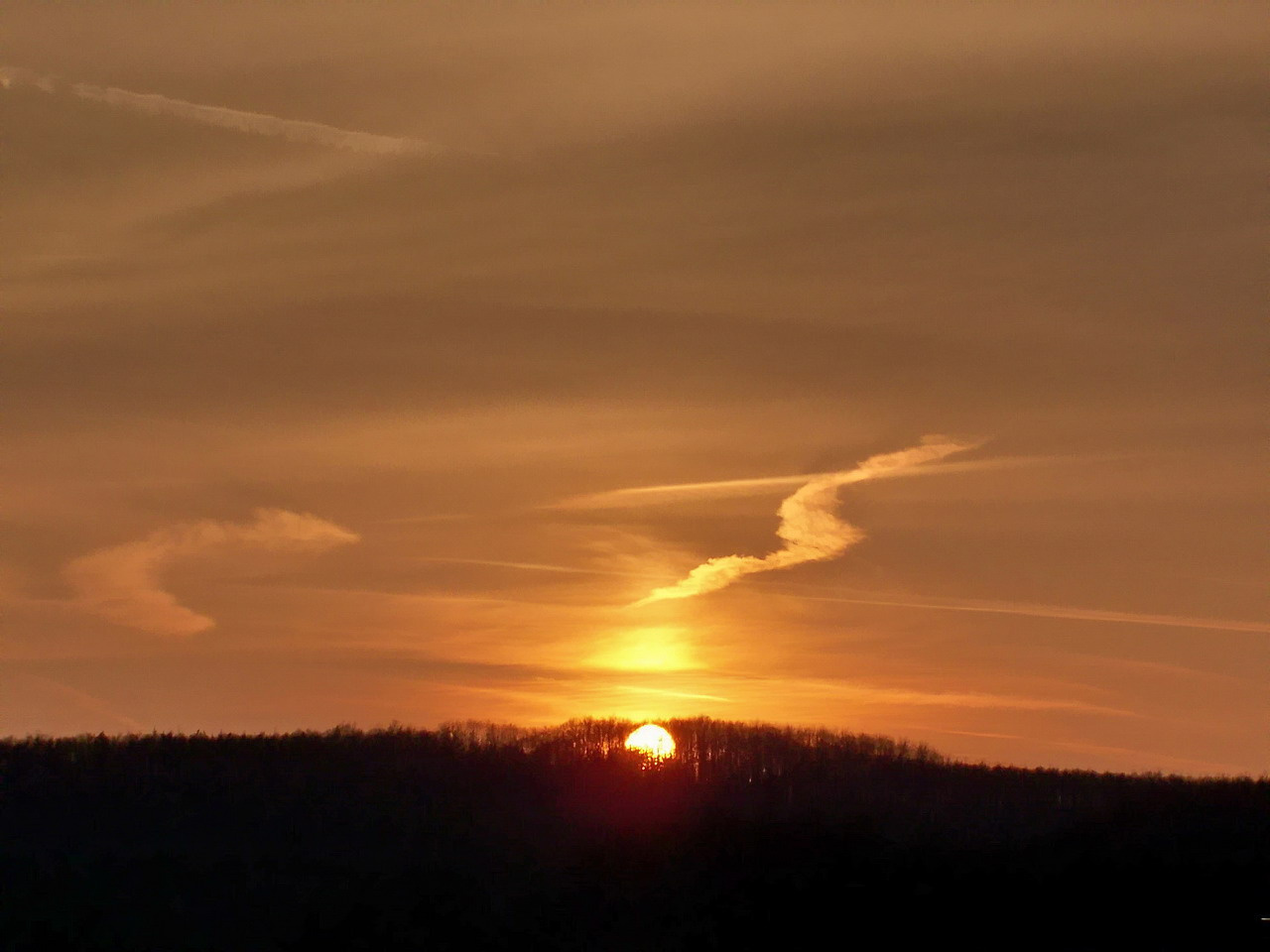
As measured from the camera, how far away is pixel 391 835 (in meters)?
28.7

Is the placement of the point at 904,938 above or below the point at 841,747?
below

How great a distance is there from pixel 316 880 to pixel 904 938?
1088 centimetres

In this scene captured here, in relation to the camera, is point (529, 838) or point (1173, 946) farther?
point (529, 838)

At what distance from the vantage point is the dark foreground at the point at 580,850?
26.0 m

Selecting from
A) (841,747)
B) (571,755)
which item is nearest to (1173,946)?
(841,747)

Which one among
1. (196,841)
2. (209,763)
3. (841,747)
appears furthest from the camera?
(841,747)

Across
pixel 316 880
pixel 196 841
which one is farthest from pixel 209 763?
pixel 316 880

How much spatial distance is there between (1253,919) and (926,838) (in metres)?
6.18

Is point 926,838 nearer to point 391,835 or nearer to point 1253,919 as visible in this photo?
point 1253,919

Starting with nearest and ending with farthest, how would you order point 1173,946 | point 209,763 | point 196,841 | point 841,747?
point 1173,946, point 196,841, point 209,763, point 841,747

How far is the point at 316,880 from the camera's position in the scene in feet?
87.9

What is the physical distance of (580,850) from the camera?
93.5ft

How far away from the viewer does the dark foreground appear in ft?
85.4

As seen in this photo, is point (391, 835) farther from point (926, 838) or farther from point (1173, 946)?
point (1173, 946)
